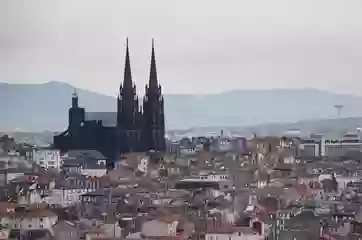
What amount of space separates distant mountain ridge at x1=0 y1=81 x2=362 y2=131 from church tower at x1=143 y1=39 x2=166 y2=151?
0.04 m

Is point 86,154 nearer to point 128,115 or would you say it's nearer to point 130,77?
point 128,115

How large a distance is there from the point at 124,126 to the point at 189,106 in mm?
325

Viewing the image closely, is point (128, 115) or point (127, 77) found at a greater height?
point (127, 77)

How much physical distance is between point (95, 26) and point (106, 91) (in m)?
0.31

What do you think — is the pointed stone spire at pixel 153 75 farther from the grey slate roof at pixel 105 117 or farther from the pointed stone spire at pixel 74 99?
the pointed stone spire at pixel 74 99

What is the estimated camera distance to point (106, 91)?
9.54 feet

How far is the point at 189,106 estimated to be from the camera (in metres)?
2.90

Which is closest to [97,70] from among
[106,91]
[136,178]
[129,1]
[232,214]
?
[106,91]

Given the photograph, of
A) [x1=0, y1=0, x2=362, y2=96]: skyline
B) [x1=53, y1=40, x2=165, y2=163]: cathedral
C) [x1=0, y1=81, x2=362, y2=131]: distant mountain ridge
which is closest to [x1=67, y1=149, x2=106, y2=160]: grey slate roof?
[x1=53, y1=40, x2=165, y2=163]: cathedral

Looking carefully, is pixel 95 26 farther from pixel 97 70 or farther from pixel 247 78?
pixel 247 78

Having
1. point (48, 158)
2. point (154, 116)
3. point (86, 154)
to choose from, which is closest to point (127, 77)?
point (154, 116)

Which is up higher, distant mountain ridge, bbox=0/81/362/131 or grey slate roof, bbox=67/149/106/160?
distant mountain ridge, bbox=0/81/362/131

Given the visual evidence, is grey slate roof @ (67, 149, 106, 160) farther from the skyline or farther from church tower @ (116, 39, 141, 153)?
the skyline

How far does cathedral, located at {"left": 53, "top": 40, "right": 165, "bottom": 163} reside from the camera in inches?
115
